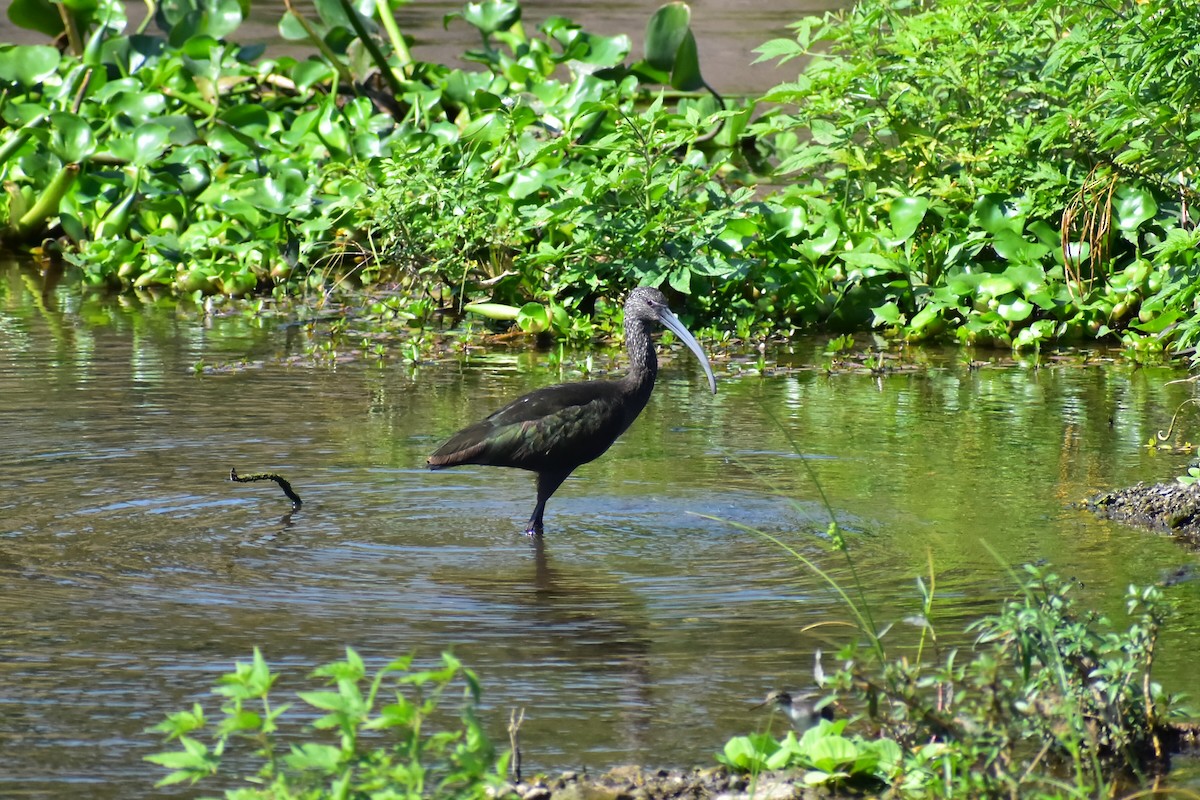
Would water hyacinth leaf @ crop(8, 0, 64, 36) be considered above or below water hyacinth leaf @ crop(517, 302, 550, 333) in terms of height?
above

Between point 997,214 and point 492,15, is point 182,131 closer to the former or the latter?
point 492,15

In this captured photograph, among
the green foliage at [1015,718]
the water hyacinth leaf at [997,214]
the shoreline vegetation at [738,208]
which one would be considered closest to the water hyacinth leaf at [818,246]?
the shoreline vegetation at [738,208]

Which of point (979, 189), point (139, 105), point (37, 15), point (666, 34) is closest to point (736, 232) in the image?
point (979, 189)

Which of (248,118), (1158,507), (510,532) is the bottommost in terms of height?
(510,532)

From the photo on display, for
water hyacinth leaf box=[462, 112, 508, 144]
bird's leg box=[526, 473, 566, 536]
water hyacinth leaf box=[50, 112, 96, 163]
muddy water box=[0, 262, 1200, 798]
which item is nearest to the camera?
muddy water box=[0, 262, 1200, 798]

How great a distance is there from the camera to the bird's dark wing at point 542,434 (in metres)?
7.08

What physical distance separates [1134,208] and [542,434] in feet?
16.6

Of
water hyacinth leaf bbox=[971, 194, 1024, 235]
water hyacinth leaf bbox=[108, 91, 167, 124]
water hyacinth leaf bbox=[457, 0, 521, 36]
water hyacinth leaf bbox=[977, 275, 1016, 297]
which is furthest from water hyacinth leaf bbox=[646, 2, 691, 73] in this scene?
water hyacinth leaf bbox=[977, 275, 1016, 297]

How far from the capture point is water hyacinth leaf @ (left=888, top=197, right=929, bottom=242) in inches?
425

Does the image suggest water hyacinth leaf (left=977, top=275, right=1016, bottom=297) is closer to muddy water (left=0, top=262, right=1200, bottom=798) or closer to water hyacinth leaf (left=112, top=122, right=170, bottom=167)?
muddy water (left=0, top=262, right=1200, bottom=798)

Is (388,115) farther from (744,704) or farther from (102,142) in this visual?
(744,704)

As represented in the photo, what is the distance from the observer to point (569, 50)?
46.2 feet

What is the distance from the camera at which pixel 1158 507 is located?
688cm

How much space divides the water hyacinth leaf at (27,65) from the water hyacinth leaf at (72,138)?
1112 millimetres
